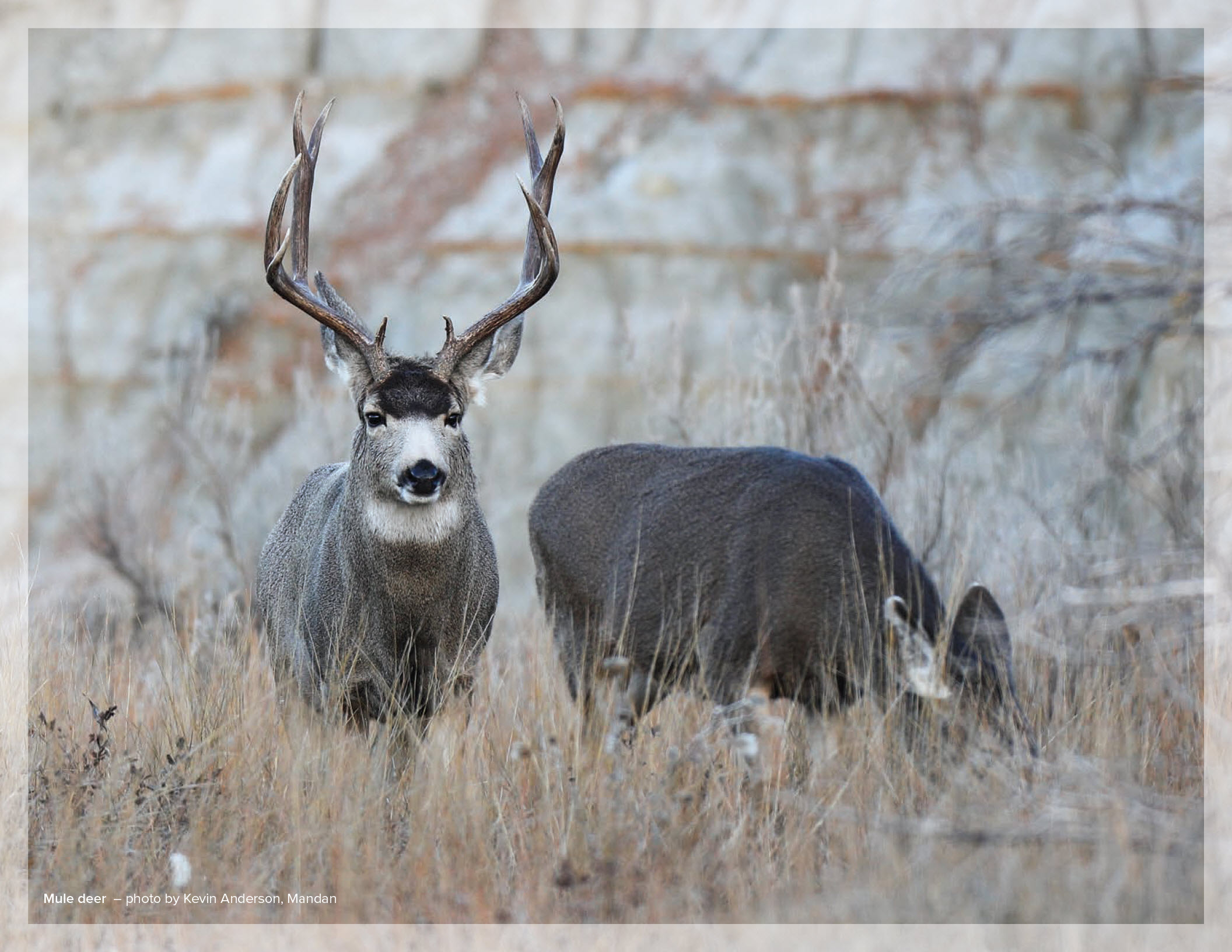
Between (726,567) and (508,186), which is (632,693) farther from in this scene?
(508,186)

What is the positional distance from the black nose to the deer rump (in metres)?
1.00

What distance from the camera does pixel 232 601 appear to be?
25.8ft

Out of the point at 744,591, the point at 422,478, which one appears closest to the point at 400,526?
the point at 422,478

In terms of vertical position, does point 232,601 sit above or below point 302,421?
below

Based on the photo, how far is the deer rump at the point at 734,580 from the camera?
5.63 m

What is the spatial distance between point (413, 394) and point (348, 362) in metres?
0.43

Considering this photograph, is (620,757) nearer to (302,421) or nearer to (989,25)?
(302,421)

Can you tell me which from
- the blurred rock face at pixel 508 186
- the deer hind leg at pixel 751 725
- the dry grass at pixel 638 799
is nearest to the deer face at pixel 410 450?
the dry grass at pixel 638 799

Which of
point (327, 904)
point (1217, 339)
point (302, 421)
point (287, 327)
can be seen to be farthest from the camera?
point (287, 327)

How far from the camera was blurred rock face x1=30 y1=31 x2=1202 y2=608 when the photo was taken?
22.3 metres

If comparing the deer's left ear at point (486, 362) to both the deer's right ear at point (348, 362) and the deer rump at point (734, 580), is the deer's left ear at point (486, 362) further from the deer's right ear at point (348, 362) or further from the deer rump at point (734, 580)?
the deer rump at point (734, 580)

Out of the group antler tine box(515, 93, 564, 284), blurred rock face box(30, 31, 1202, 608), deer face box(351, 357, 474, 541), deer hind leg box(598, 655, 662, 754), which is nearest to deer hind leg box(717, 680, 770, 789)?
deer hind leg box(598, 655, 662, 754)

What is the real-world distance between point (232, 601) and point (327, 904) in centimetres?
340

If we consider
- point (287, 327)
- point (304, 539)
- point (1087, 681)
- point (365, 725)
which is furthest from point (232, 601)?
point (287, 327)
